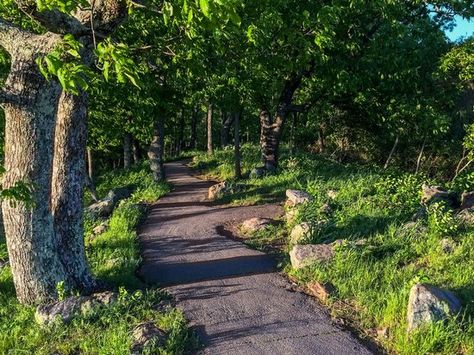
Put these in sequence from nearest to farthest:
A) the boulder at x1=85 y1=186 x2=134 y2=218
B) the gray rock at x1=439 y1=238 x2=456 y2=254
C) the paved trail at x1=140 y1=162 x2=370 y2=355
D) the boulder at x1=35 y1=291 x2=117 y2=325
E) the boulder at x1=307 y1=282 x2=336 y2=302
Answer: the paved trail at x1=140 y1=162 x2=370 y2=355
the boulder at x1=35 y1=291 x2=117 y2=325
the boulder at x1=307 y1=282 x2=336 y2=302
the gray rock at x1=439 y1=238 x2=456 y2=254
the boulder at x1=85 y1=186 x2=134 y2=218

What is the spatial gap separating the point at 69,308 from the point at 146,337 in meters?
1.41

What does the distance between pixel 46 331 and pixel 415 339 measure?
4672mm

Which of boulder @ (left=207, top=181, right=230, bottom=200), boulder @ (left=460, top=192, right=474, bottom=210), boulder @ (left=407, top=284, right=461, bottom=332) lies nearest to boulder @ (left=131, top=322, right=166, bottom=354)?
boulder @ (left=407, top=284, right=461, bottom=332)

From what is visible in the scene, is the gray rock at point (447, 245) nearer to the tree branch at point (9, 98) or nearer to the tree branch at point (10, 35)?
the tree branch at point (9, 98)

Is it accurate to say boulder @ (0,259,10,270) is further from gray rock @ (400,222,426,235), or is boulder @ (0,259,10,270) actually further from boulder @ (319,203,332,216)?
gray rock @ (400,222,426,235)

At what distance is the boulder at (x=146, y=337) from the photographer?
204 inches

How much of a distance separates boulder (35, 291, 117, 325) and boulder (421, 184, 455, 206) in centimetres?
718

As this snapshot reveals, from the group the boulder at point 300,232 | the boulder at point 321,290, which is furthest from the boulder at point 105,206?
the boulder at point 321,290

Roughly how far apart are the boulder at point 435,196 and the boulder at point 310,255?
3.38 meters

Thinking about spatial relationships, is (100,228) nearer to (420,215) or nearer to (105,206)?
(105,206)

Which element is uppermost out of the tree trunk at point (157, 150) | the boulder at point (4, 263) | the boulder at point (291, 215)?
the tree trunk at point (157, 150)

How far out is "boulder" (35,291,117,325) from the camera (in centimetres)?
590

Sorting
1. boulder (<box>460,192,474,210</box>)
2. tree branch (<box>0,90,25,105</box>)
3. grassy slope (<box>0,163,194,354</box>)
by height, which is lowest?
grassy slope (<box>0,163,194,354</box>)

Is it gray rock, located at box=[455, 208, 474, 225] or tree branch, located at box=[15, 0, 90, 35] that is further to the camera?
gray rock, located at box=[455, 208, 474, 225]
